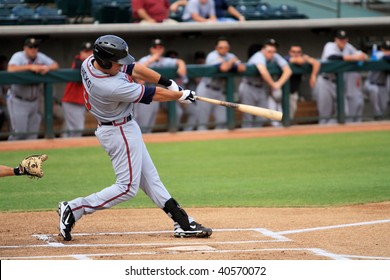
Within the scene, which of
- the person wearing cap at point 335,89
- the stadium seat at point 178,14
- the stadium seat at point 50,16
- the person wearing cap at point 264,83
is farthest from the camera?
the stadium seat at point 178,14

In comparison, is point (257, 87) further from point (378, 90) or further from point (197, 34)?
point (378, 90)

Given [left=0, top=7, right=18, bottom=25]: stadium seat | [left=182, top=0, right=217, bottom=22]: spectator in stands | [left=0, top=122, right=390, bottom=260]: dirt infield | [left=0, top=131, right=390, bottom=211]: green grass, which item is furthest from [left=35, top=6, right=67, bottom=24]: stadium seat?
[left=0, top=122, right=390, bottom=260]: dirt infield

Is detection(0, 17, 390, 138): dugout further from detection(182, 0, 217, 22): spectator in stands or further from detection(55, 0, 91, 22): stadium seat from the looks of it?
detection(55, 0, 91, 22): stadium seat

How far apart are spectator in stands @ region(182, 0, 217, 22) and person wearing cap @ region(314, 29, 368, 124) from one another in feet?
7.30

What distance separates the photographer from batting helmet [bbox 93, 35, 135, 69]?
286 inches

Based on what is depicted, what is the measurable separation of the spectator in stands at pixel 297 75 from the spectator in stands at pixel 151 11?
2338mm

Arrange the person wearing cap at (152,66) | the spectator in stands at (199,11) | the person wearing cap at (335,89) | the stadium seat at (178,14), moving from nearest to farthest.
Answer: the person wearing cap at (152,66) → the person wearing cap at (335,89) → the spectator in stands at (199,11) → the stadium seat at (178,14)

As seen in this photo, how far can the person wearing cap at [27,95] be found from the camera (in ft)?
48.5

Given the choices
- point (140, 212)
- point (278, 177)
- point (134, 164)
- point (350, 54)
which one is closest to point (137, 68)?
point (134, 164)

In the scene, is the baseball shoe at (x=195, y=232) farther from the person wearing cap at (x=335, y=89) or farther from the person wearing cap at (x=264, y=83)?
the person wearing cap at (x=335, y=89)

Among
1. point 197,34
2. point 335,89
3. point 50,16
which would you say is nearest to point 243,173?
point 335,89

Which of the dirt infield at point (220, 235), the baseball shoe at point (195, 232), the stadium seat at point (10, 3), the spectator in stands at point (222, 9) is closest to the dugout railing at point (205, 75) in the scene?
the spectator in stands at point (222, 9)

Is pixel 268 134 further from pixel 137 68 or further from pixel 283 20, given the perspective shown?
pixel 137 68

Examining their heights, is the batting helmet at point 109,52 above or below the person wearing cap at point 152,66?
above
